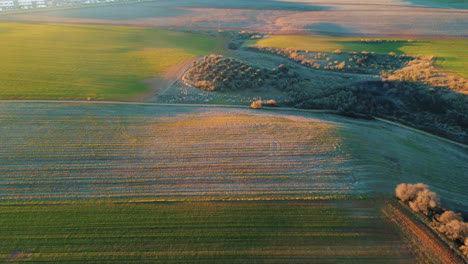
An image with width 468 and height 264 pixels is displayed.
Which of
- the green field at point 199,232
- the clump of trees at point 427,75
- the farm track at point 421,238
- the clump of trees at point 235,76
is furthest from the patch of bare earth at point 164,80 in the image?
the clump of trees at point 427,75

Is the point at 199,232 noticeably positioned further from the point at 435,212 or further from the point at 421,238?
the point at 435,212

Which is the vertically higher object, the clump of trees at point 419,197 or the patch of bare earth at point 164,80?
the patch of bare earth at point 164,80

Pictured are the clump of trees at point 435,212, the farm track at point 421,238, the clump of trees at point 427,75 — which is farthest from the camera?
the clump of trees at point 427,75

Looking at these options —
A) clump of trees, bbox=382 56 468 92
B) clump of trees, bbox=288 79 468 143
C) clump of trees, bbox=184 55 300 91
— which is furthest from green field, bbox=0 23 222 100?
clump of trees, bbox=382 56 468 92

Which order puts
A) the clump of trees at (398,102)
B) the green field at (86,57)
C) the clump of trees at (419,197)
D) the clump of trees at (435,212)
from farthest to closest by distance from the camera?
the green field at (86,57) < the clump of trees at (398,102) < the clump of trees at (419,197) < the clump of trees at (435,212)

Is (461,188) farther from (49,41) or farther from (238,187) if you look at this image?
(49,41)

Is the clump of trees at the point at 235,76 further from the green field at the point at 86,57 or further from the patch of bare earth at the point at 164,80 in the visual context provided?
the green field at the point at 86,57

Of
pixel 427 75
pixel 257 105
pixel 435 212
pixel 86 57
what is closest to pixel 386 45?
pixel 427 75
